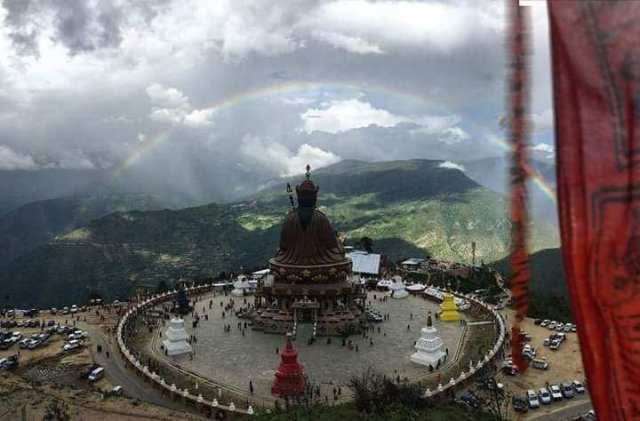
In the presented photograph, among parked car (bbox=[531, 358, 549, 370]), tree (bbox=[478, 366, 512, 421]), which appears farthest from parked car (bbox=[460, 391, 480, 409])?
parked car (bbox=[531, 358, 549, 370])

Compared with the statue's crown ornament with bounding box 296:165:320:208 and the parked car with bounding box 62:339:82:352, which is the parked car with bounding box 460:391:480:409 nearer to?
the statue's crown ornament with bounding box 296:165:320:208

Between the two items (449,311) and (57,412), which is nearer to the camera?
(57,412)

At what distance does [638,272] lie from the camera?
11.8 feet

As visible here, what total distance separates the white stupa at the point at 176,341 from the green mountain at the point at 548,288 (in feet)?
72.0

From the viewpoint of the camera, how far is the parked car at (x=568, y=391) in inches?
1084

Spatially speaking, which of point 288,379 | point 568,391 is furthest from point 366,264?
point 288,379

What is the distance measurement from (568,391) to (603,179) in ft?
91.9

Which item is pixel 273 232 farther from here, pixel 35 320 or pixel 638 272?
pixel 638 272

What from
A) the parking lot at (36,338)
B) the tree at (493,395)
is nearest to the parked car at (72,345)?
the parking lot at (36,338)

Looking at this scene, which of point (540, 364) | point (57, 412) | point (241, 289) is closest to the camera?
point (57, 412)

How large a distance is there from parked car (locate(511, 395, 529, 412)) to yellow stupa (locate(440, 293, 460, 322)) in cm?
1560

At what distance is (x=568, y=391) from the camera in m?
27.7

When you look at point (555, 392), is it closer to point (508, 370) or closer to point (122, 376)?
point (508, 370)

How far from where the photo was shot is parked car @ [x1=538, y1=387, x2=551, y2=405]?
26.9m
